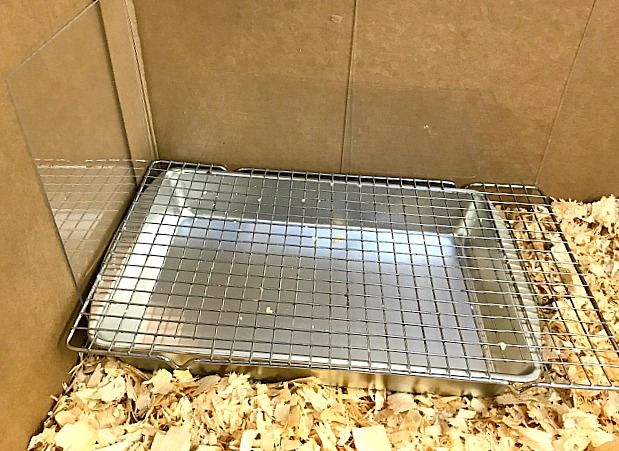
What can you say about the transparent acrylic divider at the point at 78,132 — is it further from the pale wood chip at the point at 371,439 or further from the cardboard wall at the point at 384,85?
the pale wood chip at the point at 371,439

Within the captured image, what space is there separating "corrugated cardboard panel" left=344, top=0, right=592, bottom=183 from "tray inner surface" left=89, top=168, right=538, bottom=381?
8 cm

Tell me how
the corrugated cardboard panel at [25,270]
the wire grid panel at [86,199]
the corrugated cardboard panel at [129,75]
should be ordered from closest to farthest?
the corrugated cardboard panel at [25,270] → the wire grid panel at [86,199] → the corrugated cardboard panel at [129,75]

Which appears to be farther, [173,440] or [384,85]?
[384,85]

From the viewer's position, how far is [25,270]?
2.44 feet

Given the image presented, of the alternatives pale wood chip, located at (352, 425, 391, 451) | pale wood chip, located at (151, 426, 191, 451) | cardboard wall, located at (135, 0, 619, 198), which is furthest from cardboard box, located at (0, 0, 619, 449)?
pale wood chip, located at (352, 425, 391, 451)

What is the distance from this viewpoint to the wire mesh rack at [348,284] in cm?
85

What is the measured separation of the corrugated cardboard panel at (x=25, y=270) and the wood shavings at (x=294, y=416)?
0.05m

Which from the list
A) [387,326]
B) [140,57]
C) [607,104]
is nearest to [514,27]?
[607,104]

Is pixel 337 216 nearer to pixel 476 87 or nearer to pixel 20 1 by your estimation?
pixel 476 87

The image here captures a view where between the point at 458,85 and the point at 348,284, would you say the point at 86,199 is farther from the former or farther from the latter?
the point at 458,85

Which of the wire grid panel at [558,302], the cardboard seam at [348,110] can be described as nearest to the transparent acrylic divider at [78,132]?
the cardboard seam at [348,110]

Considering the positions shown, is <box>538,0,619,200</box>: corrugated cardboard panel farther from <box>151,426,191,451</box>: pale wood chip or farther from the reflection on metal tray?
<box>151,426,191,451</box>: pale wood chip

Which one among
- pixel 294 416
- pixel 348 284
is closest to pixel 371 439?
pixel 294 416

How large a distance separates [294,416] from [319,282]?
0.26 metres
